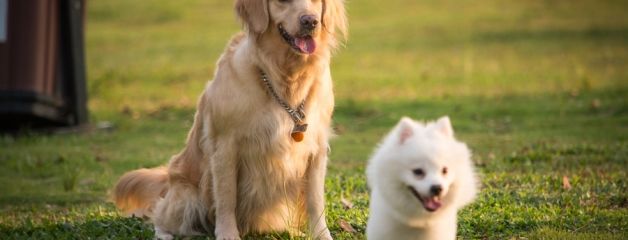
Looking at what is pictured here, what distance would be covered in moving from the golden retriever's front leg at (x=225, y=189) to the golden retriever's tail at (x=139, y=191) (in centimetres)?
99

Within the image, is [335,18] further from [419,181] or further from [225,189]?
[419,181]

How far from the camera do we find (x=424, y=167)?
5164mm

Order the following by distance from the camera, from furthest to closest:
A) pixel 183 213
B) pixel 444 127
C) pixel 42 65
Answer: pixel 42 65 → pixel 183 213 → pixel 444 127

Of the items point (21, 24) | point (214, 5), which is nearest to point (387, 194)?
point (21, 24)

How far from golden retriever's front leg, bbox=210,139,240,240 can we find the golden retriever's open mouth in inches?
32.7

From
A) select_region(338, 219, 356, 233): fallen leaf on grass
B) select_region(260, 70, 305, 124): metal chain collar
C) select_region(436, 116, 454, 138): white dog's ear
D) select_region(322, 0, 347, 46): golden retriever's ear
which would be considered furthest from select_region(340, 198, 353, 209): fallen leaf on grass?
select_region(436, 116, 454, 138): white dog's ear

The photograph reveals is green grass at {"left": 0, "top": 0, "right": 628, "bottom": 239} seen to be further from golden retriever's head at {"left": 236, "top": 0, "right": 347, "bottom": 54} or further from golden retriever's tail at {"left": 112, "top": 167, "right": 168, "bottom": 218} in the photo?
golden retriever's head at {"left": 236, "top": 0, "right": 347, "bottom": 54}

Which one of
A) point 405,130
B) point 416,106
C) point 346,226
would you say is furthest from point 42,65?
point 405,130

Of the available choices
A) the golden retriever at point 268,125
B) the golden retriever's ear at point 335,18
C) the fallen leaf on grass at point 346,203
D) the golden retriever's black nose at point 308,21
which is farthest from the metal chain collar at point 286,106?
the fallen leaf on grass at point 346,203

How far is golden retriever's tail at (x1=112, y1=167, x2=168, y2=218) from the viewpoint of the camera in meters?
7.52

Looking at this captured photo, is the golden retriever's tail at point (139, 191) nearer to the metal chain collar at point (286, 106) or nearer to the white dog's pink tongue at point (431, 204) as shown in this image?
the metal chain collar at point (286, 106)

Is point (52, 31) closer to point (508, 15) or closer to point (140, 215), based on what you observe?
point (140, 215)

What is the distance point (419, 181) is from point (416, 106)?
434 inches

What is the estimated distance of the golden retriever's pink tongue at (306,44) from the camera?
21.2ft
